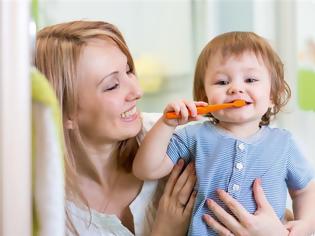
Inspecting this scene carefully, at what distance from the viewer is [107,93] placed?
0.92m

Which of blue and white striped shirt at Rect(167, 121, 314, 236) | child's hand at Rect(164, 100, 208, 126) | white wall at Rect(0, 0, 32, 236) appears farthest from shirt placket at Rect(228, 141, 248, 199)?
white wall at Rect(0, 0, 32, 236)

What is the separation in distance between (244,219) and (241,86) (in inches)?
8.7

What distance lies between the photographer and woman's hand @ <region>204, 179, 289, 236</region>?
86cm

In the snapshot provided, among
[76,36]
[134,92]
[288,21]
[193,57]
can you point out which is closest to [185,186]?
[134,92]

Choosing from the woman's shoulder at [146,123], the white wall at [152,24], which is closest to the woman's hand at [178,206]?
the woman's shoulder at [146,123]

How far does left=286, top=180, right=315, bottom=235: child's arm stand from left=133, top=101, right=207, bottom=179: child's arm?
23 cm

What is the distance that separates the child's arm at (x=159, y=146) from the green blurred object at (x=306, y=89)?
0.66m

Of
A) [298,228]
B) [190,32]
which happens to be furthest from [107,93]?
[190,32]

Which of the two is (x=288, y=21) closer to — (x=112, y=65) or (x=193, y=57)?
(x=193, y=57)

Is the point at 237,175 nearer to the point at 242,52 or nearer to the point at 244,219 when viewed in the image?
the point at 244,219

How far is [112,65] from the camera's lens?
3.03ft

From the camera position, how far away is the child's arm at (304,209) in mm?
922

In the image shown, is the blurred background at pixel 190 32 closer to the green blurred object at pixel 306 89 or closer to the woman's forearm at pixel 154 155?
the green blurred object at pixel 306 89

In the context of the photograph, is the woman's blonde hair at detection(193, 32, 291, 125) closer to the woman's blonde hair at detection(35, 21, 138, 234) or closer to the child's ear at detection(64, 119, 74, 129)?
the woman's blonde hair at detection(35, 21, 138, 234)
